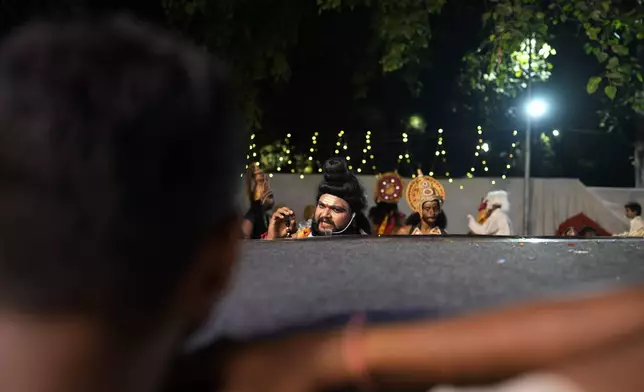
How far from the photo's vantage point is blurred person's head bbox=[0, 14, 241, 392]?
0.49 metres

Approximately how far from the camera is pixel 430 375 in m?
0.61

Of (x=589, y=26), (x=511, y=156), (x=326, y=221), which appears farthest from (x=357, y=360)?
(x=511, y=156)

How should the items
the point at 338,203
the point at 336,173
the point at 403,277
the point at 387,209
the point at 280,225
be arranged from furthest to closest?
the point at 387,209
the point at 336,173
the point at 338,203
the point at 280,225
the point at 403,277

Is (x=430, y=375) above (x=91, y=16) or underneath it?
underneath

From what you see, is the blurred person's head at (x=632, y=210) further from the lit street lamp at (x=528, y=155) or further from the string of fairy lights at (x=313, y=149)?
the string of fairy lights at (x=313, y=149)

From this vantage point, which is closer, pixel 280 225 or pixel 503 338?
pixel 503 338

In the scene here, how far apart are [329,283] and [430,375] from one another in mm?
263

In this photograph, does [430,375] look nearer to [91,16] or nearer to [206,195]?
[206,195]

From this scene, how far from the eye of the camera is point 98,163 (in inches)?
19.1

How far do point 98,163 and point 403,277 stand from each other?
1.58ft

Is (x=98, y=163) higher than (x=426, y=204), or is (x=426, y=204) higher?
(x=98, y=163)

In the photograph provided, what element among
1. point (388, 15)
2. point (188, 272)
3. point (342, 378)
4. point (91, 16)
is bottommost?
point (342, 378)

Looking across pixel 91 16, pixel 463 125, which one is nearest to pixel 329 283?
pixel 91 16

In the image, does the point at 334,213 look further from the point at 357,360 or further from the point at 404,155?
the point at 404,155
